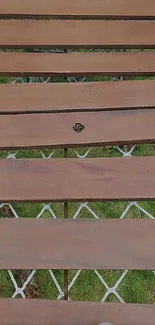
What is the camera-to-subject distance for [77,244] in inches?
35.4

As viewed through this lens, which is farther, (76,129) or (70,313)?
(76,129)

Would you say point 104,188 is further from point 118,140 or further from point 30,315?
point 30,315

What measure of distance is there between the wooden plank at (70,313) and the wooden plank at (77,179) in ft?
0.68

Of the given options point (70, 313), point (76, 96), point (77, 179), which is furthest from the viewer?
point (76, 96)
